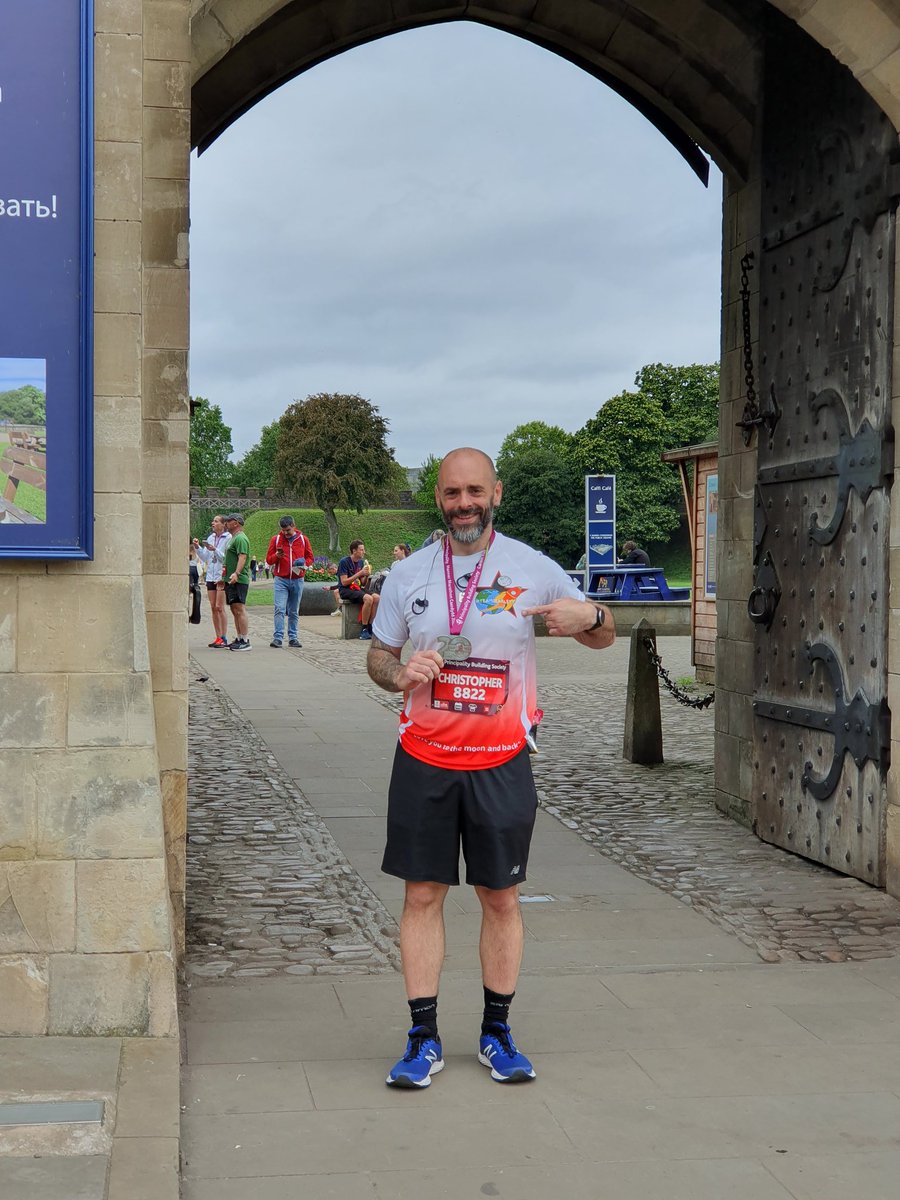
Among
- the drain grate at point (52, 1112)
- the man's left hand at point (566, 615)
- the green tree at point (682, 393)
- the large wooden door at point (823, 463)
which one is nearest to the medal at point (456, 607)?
the man's left hand at point (566, 615)

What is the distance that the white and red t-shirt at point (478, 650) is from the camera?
402cm

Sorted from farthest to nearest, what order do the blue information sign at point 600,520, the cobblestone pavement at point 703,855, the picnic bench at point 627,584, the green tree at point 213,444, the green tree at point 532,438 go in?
the green tree at point 213,444 < the green tree at point 532,438 < the picnic bench at point 627,584 < the blue information sign at point 600,520 < the cobblestone pavement at point 703,855

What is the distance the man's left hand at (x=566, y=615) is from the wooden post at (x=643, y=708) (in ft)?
21.4

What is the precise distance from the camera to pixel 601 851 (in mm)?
7578

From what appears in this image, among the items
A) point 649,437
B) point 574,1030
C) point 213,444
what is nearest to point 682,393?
point 649,437

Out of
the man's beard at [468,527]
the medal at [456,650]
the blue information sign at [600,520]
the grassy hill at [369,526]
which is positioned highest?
the grassy hill at [369,526]

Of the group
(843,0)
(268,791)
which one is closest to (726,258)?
(843,0)

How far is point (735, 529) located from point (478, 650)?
476cm

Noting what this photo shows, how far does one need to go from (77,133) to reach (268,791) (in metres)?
5.50

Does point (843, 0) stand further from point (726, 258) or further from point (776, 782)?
point (776, 782)

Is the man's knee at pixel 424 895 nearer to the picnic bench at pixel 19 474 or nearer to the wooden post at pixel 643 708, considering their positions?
the picnic bench at pixel 19 474

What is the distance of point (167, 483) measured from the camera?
17.3 ft

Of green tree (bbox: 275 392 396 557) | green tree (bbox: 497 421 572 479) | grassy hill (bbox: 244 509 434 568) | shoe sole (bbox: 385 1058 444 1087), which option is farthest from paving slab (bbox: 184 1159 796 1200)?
green tree (bbox: 497 421 572 479)

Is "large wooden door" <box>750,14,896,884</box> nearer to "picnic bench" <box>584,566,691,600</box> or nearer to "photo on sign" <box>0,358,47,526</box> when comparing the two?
"photo on sign" <box>0,358,47,526</box>
